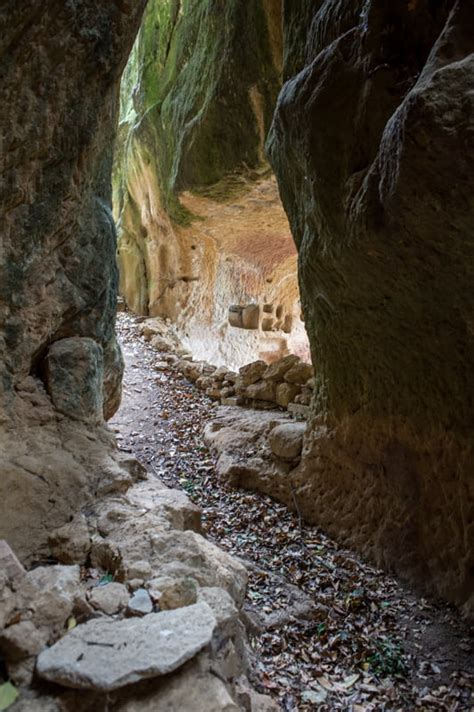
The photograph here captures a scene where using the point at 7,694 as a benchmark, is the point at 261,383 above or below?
below

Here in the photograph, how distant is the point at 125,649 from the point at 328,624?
2.37 metres

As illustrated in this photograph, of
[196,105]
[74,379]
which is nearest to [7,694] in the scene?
[74,379]

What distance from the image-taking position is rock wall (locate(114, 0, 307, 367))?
726 cm

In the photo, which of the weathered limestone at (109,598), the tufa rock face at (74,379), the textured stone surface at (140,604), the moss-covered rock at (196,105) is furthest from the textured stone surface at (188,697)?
the moss-covered rock at (196,105)

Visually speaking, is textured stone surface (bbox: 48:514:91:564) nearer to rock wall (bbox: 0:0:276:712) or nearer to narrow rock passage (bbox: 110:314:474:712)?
rock wall (bbox: 0:0:276:712)

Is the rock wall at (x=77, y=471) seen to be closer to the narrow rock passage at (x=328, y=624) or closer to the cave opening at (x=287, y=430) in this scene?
the cave opening at (x=287, y=430)

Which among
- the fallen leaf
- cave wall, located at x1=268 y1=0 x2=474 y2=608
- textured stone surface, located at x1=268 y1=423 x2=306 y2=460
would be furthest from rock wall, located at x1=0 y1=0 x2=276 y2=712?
textured stone surface, located at x1=268 y1=423 x2=306 y2=460

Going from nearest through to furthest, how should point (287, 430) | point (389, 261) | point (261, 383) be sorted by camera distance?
point (389, 261) → point (287, 430) → point (261, 383)

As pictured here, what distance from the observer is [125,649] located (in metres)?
1.75

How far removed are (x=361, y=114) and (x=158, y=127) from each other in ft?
26.9

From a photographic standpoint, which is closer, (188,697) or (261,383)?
(188,697)

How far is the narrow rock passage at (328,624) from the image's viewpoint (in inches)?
113

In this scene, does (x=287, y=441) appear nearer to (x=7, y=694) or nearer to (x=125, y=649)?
(x=125, y=649)

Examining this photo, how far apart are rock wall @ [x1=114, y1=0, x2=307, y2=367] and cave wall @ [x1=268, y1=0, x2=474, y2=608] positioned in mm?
2262
